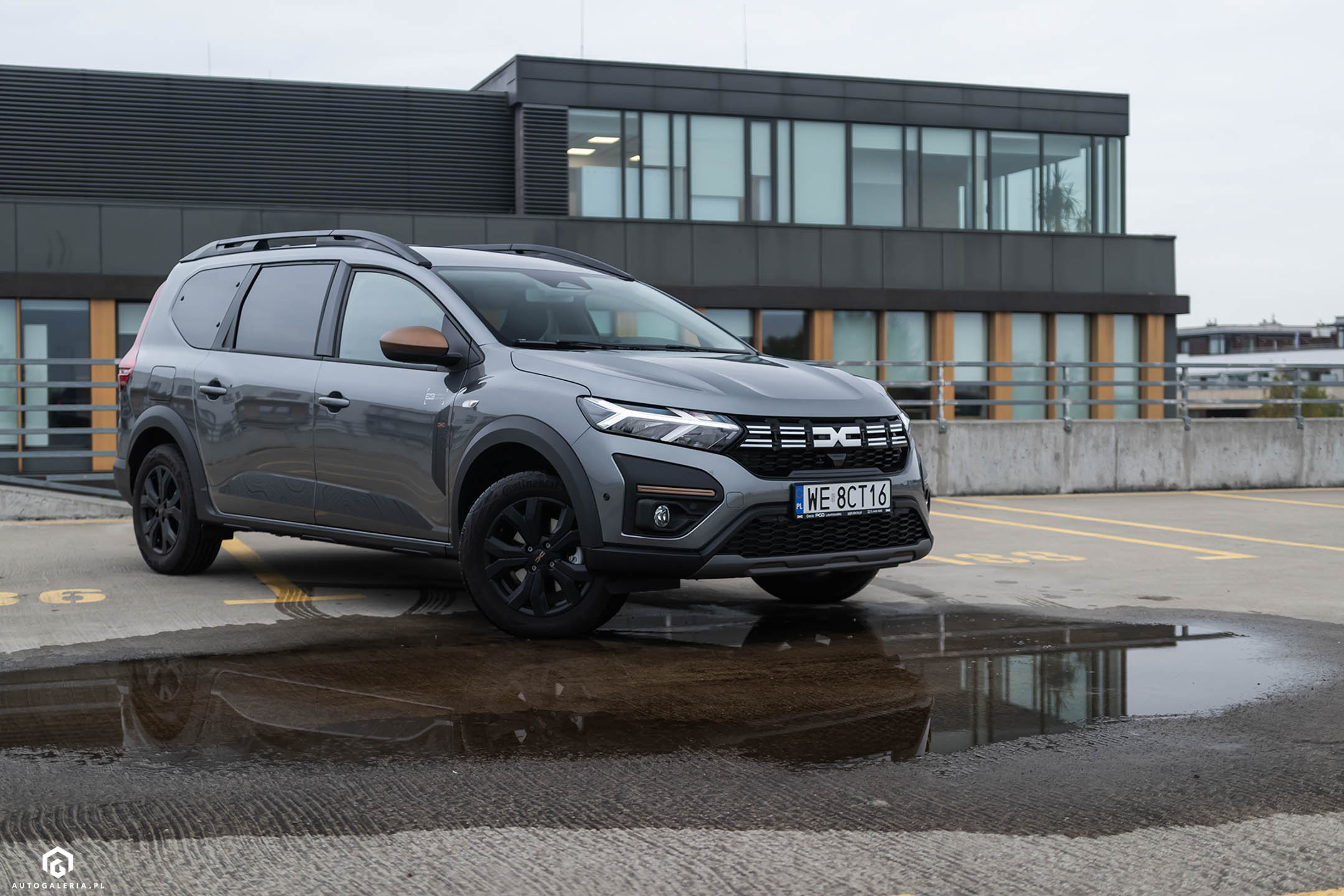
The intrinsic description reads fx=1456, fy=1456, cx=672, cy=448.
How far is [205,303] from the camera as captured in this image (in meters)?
8.60

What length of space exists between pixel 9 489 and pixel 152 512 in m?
4.66

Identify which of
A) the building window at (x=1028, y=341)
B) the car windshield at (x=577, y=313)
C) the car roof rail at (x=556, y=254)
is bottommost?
the car windshield at (x=577, y=313)

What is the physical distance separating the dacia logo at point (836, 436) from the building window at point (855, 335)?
25256 millimetres

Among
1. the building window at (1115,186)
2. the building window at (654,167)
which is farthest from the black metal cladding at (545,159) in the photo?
the building window at (1115,186)

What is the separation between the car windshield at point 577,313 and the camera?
700cm

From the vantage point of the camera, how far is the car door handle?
23.7ft

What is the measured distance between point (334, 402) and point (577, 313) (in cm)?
129

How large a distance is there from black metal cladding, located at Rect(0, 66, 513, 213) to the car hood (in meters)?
24.2

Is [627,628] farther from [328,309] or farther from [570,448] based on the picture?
[328,309]

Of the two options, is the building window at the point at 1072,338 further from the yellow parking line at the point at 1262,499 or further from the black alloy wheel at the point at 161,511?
the black alloy wheel at the point at 161,511

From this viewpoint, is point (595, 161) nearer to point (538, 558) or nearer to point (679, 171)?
point (679, 171)

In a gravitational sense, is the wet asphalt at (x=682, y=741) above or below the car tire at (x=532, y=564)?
below

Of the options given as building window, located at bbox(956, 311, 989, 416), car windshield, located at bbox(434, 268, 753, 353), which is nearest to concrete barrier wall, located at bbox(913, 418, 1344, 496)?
car windshield, located at bbox(434, 268, 753, 353)

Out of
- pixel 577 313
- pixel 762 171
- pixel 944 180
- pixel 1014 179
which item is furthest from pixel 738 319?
pixel 577 313
